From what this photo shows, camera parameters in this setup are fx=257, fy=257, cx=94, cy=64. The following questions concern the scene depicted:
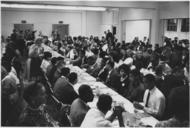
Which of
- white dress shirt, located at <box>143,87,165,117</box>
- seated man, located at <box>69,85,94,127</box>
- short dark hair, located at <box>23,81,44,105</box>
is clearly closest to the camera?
short dark hair, located at <box>23,81,44,105</box>

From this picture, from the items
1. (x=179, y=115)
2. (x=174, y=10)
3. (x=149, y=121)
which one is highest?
(x=174, y=10)

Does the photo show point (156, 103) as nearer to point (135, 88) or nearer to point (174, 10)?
point (135, 88)

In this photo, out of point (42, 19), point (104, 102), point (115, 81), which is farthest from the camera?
point (42, 19)

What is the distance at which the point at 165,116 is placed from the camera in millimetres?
3896

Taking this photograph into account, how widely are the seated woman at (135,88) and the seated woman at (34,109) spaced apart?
192 cm

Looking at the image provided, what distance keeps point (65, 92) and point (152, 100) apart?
1407mm

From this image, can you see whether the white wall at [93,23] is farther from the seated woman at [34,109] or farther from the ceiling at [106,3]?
the seated woman at [34,109]

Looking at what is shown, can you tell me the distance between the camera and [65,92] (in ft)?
13.9

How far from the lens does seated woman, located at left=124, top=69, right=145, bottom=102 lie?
4560 millimetres

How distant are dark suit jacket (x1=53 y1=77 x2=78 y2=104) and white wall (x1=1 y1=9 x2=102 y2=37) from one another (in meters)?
14.9

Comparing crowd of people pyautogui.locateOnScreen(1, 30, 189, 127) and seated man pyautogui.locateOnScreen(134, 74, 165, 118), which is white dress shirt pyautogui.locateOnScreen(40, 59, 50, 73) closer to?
crowd of people pyautogui.locateOnScreen(1, 30, 189, 127)

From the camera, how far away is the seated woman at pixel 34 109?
2723 millimetres

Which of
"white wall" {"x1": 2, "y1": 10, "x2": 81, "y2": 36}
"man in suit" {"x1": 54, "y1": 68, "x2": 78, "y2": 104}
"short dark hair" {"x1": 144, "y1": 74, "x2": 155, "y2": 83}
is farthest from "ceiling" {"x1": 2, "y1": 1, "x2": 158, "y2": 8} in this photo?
"white wall" {"x1": 2, "y1": 10, "x2": 81, "y2": 36}

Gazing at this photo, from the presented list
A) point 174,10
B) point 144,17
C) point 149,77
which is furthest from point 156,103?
point 144,17
